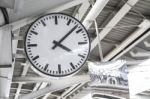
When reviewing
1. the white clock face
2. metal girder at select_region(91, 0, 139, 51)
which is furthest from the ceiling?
the white clock face

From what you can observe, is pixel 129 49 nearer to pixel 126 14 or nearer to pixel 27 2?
pixel 126 14

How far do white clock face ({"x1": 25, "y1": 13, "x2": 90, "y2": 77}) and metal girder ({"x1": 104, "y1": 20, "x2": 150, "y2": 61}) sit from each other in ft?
16.9

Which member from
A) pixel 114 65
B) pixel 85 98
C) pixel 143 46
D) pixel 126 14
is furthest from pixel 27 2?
pixel 85 98

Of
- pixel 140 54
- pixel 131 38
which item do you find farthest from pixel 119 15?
pixel 140 54

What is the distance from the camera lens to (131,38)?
8.83 metres

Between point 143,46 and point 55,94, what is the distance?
10725 millimetres

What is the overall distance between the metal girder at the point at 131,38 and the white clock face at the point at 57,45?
5147 mm

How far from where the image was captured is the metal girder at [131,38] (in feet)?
26.0

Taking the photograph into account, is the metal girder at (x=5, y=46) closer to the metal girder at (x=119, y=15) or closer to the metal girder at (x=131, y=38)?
the metal girder at (x=119, y=15)

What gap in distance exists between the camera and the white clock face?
9.27 ft

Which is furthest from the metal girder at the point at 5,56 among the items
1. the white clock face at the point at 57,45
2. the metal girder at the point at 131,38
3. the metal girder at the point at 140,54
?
the metal girder at the point at 140,54

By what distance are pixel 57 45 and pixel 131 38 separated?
6.20 metres

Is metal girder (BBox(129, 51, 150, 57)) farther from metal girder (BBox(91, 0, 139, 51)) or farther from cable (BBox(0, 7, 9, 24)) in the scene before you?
cable (BBox(0, 7, 9, 24))

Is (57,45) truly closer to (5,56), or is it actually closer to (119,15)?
(5,56)
